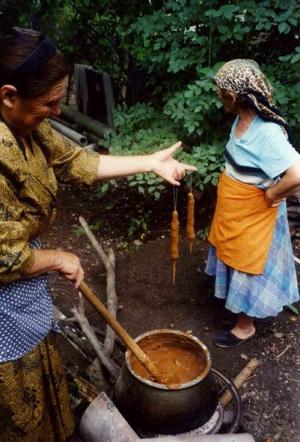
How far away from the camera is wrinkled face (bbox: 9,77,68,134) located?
200cm

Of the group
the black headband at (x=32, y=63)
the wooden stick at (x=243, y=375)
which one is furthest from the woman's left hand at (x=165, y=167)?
the wooden stick at (x=243, y=375)

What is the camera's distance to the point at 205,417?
2.73m

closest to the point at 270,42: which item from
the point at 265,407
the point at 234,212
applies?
the point at 234,212

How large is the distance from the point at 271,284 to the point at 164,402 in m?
1.52

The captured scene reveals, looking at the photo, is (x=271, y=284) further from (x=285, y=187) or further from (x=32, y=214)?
(x=32, y=214)

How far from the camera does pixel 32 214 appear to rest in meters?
2.20

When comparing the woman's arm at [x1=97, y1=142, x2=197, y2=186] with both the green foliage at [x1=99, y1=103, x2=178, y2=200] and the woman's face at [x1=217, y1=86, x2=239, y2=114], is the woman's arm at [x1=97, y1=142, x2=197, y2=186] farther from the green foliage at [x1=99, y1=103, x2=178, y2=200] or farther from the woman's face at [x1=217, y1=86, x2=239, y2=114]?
the green foliage at [x1=99, y1=103, x2=178, y2=200]

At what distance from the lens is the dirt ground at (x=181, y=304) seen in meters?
3.61

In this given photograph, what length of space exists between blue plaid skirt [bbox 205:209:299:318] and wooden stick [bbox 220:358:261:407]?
1.22 ft

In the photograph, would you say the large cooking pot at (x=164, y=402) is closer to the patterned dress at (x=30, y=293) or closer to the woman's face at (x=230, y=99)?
the patterned dress at (x=30, y=293)

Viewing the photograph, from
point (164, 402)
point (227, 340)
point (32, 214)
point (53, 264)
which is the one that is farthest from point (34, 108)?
point (227, 340)

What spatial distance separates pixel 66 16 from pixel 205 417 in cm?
598

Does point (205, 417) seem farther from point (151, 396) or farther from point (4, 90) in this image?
point (4, 90)

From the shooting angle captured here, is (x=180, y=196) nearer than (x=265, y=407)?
No
